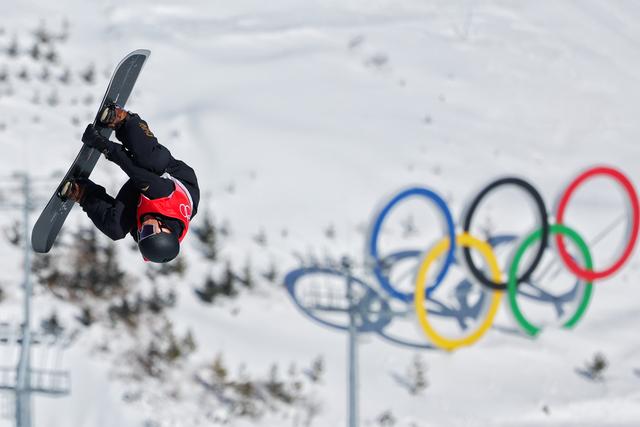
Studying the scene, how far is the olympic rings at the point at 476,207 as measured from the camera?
75.4 ft

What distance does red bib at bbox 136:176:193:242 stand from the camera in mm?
7906

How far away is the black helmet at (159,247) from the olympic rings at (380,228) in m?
14.5

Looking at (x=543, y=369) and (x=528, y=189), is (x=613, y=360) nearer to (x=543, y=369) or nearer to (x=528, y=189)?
(x=543, y=369)

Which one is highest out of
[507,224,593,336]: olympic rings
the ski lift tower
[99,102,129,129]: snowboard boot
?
[507,224,593,336]: olympic rings

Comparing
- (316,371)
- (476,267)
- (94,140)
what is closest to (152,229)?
(94,140)

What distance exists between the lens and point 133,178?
7.71m

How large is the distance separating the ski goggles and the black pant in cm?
23

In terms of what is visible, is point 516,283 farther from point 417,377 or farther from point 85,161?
point 85,161

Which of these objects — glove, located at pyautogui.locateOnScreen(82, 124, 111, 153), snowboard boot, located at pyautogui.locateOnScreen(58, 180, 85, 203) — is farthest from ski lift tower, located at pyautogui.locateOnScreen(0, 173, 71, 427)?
glove, located at pyautogui.locateOnScreen(82, 124, 111, 153)

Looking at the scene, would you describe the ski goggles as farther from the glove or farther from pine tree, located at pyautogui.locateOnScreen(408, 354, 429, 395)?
pine tree, located at pyautogui.locateOnScreen(408, 354, 429, 395)

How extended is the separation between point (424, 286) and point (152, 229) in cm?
1527

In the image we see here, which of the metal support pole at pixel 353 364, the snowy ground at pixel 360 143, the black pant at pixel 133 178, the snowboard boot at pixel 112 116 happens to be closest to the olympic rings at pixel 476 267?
the metal support pole at pixel 353 364

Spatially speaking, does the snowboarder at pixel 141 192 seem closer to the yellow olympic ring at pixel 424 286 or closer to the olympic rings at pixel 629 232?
the yellow olympic ring at pixel 424 286

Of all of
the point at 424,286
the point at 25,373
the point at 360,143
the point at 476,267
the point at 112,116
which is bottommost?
the point at 25,373
